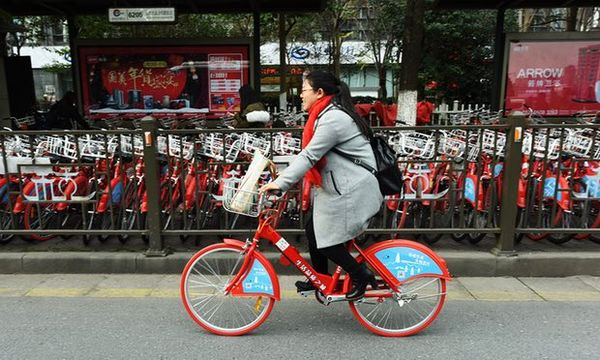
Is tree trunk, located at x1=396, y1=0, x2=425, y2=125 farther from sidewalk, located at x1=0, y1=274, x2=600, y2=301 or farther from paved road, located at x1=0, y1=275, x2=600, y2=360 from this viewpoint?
paved road, located at x1=0, y1=275, x2=600, y2=360

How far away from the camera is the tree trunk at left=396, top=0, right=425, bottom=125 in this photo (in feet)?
21.9

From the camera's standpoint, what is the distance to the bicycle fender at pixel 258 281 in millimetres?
3086

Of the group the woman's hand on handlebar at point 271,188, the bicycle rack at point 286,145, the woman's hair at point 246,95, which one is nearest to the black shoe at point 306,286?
the woman's hand on handlebar at point 271,188

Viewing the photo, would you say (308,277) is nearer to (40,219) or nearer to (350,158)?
(350,158)

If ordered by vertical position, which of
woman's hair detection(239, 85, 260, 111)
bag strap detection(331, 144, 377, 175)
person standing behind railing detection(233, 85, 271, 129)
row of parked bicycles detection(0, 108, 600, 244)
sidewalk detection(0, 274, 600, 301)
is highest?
woman's hair detection(239, 85, 260, 111)

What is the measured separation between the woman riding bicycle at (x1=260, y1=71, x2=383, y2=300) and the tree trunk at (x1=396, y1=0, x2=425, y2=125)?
14.0 feet

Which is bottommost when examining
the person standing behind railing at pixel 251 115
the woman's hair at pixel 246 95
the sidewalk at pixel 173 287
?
the sidewalk at pixel 173 287

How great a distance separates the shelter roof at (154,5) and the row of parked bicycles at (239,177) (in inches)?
168

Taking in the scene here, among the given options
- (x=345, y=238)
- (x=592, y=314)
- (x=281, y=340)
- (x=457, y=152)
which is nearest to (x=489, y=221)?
(x=457, y=152)

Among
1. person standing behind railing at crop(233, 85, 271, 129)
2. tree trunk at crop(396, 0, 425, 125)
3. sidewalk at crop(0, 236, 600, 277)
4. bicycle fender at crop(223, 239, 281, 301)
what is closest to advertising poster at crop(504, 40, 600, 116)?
tree trunk at crop(396, 0, 425, 125)

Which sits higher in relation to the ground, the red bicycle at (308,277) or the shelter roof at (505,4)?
the shelter roof at (505,4)

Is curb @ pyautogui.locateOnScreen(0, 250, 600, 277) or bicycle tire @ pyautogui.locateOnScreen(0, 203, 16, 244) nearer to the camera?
curb @ pyautogui.locateOnScreen(0, 250, 600, 277)

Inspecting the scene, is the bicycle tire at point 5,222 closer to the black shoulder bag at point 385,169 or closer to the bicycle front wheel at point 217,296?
the bicycle front wheel at point 217,296

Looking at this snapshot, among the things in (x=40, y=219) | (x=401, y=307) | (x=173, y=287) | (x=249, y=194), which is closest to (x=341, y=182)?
(x=249, y=194)
